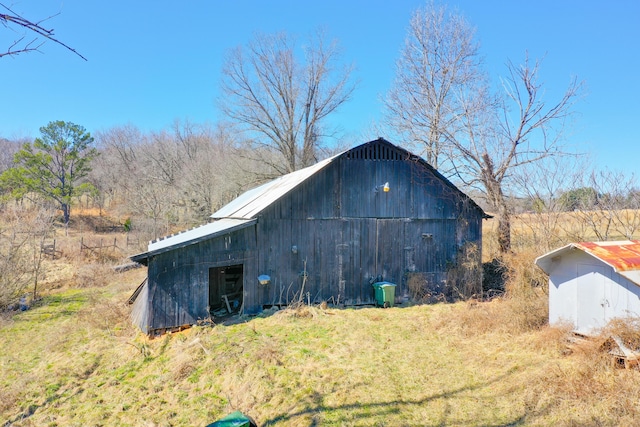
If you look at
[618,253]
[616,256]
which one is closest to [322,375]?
[616,256]

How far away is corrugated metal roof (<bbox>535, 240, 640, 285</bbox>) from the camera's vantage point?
240 inches

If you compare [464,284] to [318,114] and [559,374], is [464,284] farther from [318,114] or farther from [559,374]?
[318,114]

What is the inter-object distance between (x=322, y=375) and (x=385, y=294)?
5.44 metres

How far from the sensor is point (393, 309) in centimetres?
1182

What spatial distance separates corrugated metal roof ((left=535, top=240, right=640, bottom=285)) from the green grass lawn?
1.40m

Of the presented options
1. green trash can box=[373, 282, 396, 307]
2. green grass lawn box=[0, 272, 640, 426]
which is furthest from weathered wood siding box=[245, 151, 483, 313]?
green grass lawn box=[0, 272, 640, 426]

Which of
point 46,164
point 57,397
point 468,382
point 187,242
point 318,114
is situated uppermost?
point 318,114

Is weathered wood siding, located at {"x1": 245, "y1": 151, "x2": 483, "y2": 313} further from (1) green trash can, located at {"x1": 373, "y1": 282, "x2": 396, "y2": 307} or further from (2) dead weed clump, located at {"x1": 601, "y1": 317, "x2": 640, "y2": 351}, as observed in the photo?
(2) dead weed clump, located at {"x1": 601, "y1": 317, "x2": 640, "y2": 351}

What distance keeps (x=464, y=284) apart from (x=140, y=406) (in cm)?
1055

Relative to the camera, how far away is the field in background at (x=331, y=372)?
5590mm

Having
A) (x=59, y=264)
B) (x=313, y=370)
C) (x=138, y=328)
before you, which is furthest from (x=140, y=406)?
(x=59, y=264)

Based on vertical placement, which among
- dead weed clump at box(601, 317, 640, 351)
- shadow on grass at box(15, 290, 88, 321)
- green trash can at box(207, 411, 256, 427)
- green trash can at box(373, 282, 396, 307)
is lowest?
shadow on grass at box(15, 290, 88, 321)

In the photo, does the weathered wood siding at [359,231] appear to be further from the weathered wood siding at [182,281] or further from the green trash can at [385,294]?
the weathered wood siding at [182,281]

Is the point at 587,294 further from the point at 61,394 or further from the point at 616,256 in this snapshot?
the point at 61,394
